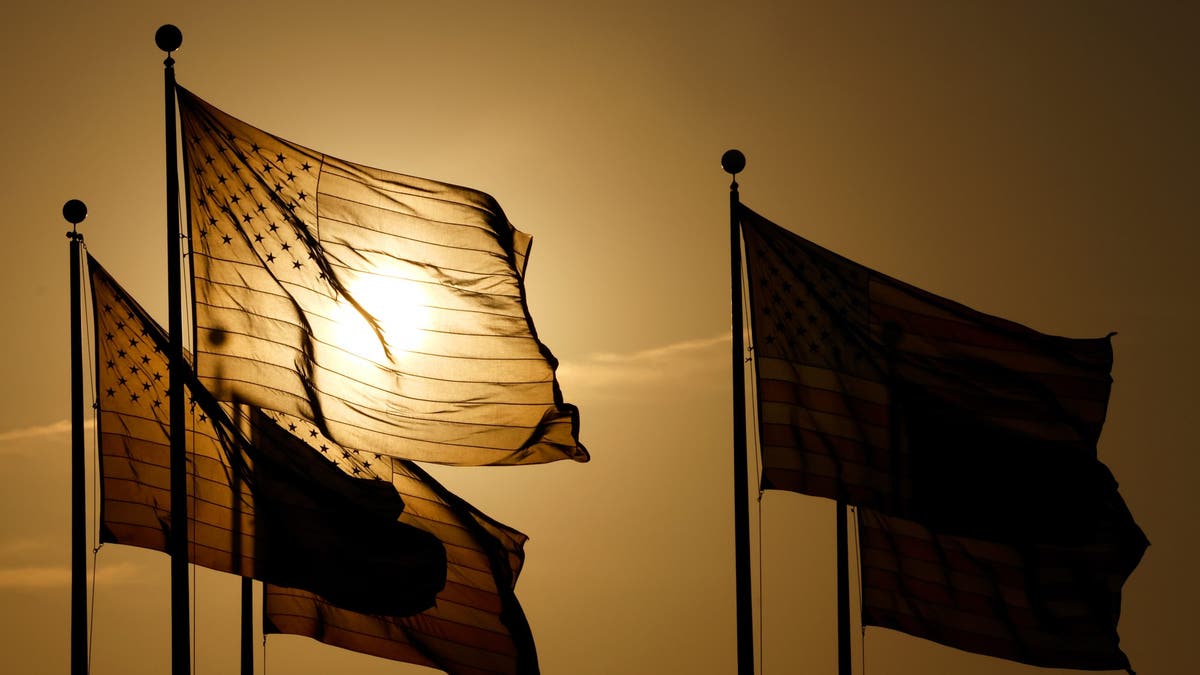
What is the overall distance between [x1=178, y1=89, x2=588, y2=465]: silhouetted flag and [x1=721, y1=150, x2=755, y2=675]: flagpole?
2.38 meters

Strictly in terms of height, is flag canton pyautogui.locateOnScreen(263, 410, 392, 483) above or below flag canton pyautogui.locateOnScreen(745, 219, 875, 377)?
below

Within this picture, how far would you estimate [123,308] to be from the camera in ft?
101

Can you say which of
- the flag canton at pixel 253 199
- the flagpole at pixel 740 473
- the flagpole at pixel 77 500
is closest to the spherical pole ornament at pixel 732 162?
the flagpole at pixel 740 473

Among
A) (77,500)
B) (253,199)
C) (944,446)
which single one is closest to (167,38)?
(253,199)

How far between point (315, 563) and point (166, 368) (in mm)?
4030

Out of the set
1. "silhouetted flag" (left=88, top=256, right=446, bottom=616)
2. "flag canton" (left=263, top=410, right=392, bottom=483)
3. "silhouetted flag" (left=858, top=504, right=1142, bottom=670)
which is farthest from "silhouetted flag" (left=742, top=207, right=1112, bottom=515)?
"flag canton" (left=263, top=410, right=392, bottom=483)

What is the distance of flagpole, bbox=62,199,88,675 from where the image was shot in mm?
30969

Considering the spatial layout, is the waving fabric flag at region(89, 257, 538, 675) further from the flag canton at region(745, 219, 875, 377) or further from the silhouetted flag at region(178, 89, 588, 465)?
the flag canton at region(745, 219, 875, 377)

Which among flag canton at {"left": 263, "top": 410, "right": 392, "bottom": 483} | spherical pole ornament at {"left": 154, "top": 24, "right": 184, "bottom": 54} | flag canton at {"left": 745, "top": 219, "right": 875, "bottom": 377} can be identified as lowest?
flag canton at {"left": 263, "top": 410, "right": 392, "bottom": 483}

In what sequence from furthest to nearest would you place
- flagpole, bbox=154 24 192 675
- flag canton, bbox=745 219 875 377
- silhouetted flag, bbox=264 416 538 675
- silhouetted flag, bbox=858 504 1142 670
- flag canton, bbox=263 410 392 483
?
silhouetted flag, bbox=858 504 1142 670 < silhouetted flag, bbox=264 416 538 675 < flag canton, bbox=745 219 875 377 < flag canton, bbox=263 410 392 483 < flagpole, bbox=154 24 192 675

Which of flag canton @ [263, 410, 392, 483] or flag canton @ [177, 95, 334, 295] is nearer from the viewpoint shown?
flag canton @ [177, 95, 334, 295]

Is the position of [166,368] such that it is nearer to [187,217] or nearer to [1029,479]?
[187,217]

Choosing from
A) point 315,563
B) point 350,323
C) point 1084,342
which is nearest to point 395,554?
point 315,563

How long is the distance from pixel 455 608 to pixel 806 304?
21.9ft
